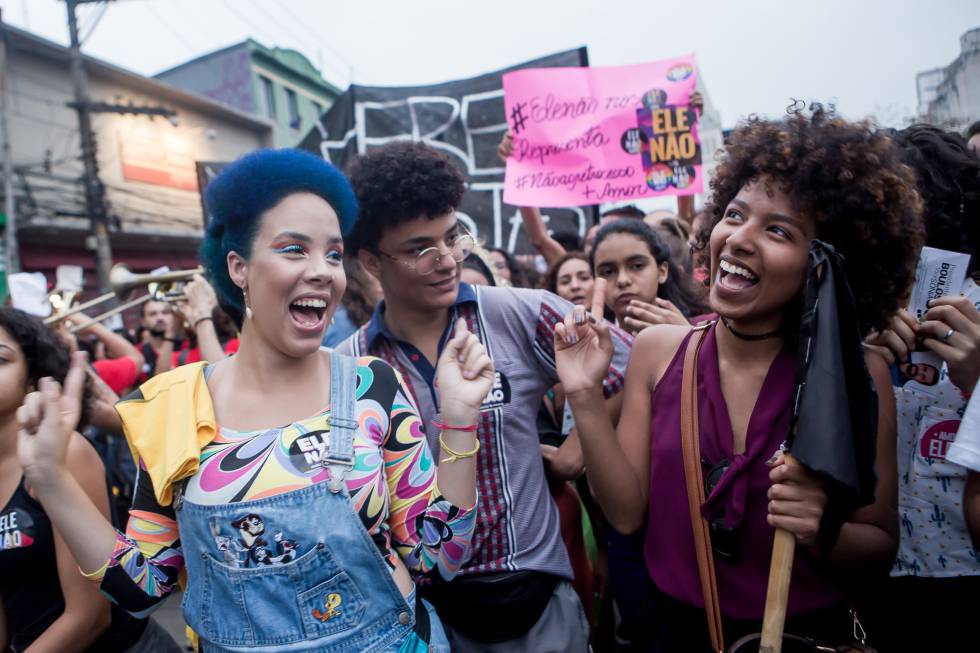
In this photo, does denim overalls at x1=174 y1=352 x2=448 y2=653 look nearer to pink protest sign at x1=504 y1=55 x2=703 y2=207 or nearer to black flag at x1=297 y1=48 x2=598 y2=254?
pink protest sign at x1=504 y1=55 x2=703 y2=207

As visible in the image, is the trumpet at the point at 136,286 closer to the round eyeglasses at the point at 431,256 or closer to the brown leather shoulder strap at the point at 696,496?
the round eyeglasses at the point at 431,256

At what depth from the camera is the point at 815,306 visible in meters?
1.38

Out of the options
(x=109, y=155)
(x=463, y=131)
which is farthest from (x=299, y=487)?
(x=109, y=155)

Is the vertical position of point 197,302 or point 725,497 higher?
point 197,302

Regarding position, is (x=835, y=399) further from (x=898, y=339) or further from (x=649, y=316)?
(x=649, y=316)

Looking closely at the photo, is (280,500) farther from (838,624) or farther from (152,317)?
(152,317)

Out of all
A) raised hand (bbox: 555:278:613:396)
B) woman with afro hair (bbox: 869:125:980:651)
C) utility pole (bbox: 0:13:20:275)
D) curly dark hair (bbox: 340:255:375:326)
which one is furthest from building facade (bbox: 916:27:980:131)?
utility pole (bbox: 0:13:20:275)

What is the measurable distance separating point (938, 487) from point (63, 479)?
7.82ft

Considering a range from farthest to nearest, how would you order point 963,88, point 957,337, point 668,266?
point 963,88 < point 668,266 < point 957,337

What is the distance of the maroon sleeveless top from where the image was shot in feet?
5.27

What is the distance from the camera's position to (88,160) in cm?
1498

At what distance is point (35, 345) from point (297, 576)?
1.70 m

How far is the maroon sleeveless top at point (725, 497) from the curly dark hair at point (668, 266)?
1.71m

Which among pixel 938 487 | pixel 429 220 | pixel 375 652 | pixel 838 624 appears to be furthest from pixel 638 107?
pixel 375 652
